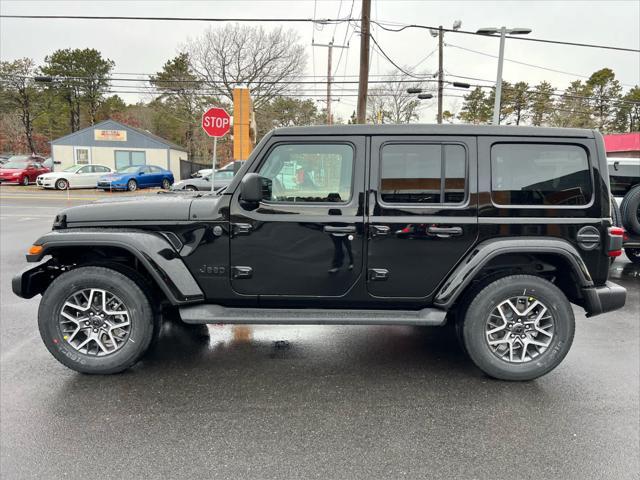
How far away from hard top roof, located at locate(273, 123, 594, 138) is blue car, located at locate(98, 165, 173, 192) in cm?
2151

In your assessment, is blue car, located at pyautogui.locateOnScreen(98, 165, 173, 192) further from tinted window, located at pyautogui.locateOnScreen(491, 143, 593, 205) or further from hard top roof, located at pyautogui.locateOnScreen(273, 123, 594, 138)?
tinted window, located at pyautogui.locateOnScreen(491, 143, 593, 205)

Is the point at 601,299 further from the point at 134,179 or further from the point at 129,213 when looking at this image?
the point at 134,179

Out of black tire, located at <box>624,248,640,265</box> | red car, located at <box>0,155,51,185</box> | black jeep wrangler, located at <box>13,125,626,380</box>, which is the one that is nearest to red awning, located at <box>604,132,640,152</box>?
black tire, located at <box>624,248,640,265</box>

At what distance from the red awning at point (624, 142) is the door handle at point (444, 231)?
33704 millimetres

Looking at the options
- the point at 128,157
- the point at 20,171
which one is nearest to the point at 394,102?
the point at 128,157

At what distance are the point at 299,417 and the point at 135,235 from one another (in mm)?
1769

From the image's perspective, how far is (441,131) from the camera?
326cm

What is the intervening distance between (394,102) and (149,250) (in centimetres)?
4149

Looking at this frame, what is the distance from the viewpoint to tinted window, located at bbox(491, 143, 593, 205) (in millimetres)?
3232

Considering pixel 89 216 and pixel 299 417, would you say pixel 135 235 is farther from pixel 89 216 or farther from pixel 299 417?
pixel 299 417

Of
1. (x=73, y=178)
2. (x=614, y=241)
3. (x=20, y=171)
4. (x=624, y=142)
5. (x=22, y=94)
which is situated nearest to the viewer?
(x=614, y=241)

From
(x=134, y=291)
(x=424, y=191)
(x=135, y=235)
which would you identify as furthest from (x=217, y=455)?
(x=424, y=191)

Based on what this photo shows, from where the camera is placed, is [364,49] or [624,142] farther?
[624,142]

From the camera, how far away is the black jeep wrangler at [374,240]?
126 inches
